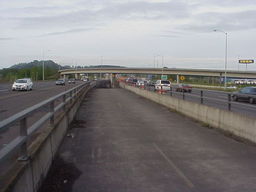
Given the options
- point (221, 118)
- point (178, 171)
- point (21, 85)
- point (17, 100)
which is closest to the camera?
point (178, 171)

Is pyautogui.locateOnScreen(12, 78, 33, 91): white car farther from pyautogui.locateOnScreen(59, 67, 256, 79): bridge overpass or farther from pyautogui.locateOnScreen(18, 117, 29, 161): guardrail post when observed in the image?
pyautogui.locateOnScreen(59, 67, 256, 79): bridge overpass

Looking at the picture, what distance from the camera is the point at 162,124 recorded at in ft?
48.9

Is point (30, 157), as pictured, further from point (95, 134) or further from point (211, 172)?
point (95, 134)

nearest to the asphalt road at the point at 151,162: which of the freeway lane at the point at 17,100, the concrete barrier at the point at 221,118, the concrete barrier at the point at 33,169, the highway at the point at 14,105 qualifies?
the concrete barrier at the point at 33,169

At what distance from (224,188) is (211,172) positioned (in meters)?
1.06

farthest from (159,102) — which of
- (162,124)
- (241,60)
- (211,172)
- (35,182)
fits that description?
(241,60)

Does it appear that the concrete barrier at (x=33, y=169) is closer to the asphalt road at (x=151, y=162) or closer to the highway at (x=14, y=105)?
the asphalt road at (x=151, y=162)

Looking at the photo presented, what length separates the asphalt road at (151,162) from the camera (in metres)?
6.36

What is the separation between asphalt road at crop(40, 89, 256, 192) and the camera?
6363 mm

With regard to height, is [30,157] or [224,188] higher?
[30,157]

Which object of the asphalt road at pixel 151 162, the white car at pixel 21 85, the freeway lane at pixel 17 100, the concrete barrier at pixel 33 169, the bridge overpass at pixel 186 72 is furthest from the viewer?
the bridge overpass at pixel 186 72

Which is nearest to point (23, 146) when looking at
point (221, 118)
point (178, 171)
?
point (178, 171)

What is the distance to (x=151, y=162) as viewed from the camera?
8.12 m

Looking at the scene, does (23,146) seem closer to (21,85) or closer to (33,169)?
(33,169)
